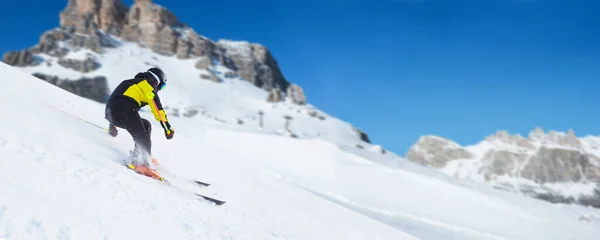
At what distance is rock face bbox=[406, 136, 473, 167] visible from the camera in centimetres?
17738

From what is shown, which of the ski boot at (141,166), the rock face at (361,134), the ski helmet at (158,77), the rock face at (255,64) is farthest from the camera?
the rock face at (255,64)

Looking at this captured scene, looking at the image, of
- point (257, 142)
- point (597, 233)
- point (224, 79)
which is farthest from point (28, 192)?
point (224, 79)

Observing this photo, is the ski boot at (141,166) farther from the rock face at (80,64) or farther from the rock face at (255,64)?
the rock face at (255,64)

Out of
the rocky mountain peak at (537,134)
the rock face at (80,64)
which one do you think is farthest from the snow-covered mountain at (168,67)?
the rocky mountain peak at (537,134)

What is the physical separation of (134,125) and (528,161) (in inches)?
7698

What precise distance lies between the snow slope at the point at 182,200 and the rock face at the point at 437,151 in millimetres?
160136

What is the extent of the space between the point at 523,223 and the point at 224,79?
296 ft

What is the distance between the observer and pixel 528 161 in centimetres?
17600

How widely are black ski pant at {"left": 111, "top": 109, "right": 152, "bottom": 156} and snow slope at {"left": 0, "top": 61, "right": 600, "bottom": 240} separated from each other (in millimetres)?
583

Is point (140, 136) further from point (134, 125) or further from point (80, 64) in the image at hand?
point (80, 64)

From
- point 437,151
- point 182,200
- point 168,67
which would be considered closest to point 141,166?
point 182,200

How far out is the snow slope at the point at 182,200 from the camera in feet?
16.8

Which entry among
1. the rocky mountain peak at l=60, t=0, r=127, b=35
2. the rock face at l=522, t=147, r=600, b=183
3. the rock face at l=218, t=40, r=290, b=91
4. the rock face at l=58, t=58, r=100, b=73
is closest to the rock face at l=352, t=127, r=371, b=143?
the rock face at l=218, t=40, r=290, b=91

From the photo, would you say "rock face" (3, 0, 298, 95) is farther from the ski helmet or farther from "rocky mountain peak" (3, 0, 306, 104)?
the ski helmet
